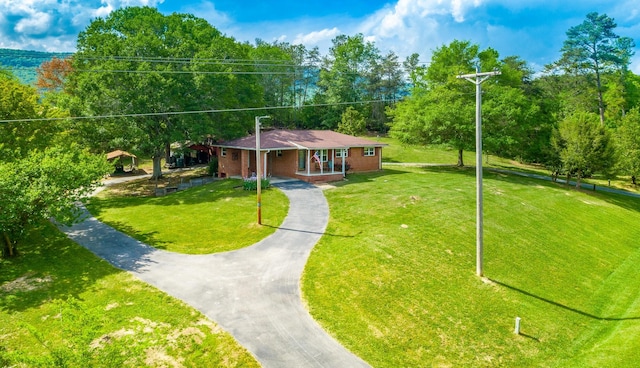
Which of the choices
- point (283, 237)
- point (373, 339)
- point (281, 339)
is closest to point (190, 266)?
point (283, 237)

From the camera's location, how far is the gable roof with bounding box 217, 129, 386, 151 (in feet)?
102

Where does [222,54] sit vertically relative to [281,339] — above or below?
above

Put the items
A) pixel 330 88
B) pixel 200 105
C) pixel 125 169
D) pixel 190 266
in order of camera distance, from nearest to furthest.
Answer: pixel 190 266, pixel 200 105, pixel 125 169, pixel 330 88

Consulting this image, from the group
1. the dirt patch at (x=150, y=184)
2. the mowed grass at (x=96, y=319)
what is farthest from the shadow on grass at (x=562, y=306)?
the dirt patch at (x=150, y=184)

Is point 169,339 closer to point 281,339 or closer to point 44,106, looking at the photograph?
point 281,339

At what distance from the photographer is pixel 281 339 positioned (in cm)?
1125

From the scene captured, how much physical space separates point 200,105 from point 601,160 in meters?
34.0

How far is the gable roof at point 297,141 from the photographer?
3123cm

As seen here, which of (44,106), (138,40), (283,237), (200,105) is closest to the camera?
(283,237)

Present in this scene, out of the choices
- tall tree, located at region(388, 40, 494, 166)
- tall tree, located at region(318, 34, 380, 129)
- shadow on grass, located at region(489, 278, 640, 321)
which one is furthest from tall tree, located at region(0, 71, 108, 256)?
tall tree, located at region(318, 34, 380, 129)

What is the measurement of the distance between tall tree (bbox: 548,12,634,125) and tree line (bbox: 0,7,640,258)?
13 cm

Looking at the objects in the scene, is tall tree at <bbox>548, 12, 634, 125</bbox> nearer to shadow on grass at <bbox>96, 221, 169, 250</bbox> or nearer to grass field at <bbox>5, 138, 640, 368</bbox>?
grass field at <bbox>5, 138, 640, 368</bbox>

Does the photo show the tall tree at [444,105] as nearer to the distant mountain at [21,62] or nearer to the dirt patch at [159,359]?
the dirt patch at [159,359]

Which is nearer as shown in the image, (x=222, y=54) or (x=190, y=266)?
(x=190, y=266)
